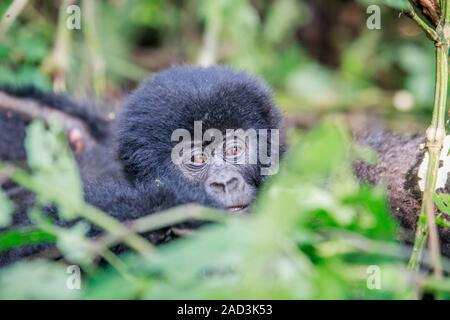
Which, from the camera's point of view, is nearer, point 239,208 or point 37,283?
point 37,283

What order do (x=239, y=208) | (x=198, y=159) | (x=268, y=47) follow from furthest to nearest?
1. (x=268, y=47)
2. (x=198, y=159)
3. (x=239, y=208)

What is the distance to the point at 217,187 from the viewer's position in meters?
2.60

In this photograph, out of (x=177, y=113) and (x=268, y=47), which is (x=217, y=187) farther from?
(x=268, y=47)

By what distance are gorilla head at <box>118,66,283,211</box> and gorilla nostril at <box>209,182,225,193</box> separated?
0.02m

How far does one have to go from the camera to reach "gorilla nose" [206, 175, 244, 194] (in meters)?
2.57

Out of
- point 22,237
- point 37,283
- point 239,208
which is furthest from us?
point 239,208

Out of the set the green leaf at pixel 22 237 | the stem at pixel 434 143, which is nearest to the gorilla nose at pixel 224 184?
the stem at pixel 434 143

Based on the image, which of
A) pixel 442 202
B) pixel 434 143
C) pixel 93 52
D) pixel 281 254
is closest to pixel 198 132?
pixel 434 143

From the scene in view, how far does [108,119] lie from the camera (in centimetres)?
381

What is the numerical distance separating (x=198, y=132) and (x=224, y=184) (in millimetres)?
274

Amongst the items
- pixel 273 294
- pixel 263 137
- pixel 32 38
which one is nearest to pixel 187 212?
pixel 273 294

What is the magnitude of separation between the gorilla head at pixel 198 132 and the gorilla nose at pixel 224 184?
0.05 feet

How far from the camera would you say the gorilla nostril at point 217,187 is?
2.58 m

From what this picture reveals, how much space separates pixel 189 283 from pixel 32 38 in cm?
345
